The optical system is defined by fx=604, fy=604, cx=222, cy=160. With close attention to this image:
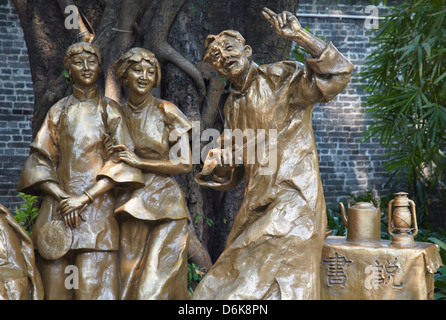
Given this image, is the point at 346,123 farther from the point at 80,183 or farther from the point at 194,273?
the point at 80,183

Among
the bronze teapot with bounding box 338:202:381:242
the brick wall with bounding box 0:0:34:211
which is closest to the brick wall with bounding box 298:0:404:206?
the brick wall with bounding box 0:0:34:211

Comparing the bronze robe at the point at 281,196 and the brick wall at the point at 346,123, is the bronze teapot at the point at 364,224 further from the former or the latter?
the brick wall at the point at 346,123

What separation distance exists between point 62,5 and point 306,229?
319cm

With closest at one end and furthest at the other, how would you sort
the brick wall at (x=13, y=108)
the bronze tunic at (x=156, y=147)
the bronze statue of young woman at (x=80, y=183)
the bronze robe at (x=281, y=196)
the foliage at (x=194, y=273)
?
1. the bronze robe at (x=281, y=196)
2. the bronze statue of young woman at (x=80, y=183)
3. the bronze tunic at (x=156, y=147)
4. the foliage at (x=194, y=273)
5. the brick wall at (x=13, y=108)

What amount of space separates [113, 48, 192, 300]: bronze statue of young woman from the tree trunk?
47.1 inches

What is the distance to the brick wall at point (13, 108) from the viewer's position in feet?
29.0

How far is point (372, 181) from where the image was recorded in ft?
33.0

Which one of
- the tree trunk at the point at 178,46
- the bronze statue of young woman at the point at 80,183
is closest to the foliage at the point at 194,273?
the tree trunk at the point at 178,46

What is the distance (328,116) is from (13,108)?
4.92 metres

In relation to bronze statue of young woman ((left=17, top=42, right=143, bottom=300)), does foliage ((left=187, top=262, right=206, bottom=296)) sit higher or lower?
lower

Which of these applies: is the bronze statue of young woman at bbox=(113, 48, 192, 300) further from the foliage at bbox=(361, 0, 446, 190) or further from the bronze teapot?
the foliage at bbox=(361, 0, 446, 190)

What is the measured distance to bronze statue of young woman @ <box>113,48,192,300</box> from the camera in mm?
3568

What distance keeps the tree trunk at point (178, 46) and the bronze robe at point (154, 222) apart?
121 centimetres

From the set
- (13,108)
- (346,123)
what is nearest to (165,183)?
(13,108)
